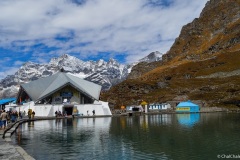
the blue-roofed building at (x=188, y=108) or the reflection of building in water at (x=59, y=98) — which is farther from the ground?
the reflection of building in water at (x=59, y=98)

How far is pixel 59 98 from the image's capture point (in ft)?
239

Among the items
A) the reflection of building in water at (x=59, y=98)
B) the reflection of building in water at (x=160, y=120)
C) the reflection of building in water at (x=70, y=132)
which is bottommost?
the reflection of building in water at (x=70, y=132)

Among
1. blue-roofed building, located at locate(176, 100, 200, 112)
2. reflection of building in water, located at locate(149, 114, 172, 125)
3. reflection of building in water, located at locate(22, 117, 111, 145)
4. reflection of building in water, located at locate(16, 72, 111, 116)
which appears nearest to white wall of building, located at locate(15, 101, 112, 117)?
reflection of building in water, located at locate(16, 72, 111, 116)

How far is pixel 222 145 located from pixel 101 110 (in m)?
50.6

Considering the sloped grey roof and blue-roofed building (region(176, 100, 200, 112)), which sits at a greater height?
the sloped grey roof

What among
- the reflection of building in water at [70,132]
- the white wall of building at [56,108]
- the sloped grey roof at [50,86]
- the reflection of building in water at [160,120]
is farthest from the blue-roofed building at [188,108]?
the reflection of building in water at [70,132]

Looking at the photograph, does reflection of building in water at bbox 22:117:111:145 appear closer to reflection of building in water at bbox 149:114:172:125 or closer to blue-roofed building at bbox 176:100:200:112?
reflection of building in water at bbox 149:114:172:125

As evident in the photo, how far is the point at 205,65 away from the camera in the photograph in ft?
589

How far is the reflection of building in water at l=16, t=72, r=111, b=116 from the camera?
221 ft

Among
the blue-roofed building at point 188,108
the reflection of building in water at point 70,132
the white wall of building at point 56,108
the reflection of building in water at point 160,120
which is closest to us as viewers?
the reflection of building in water at point 70,132

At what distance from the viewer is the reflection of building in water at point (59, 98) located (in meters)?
67.4

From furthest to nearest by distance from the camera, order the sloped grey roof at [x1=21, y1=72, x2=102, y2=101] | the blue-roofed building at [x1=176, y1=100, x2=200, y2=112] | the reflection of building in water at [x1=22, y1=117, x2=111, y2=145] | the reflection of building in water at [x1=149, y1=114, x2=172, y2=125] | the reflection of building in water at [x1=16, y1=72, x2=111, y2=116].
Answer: the blue-roofed building at [x1=176, y1=100, x2=200, y2=112]
the sloped grey roof at [x1=21, y1=72, x2=102, y2=101]
the reflection of building in water at [x1=16, y1=72, x2=111, y2=116]
the reflection of building in water at [x1=149, y1=114, x2=172, y2=125]
the reflection of building in water at [x1=22, y1=117, x2=111, y2=145]

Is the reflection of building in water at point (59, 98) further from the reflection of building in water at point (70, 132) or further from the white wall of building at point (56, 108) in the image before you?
the reflection of building in water at point (70, 132)

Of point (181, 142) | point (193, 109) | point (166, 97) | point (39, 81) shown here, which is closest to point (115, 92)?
point (166, 97)
